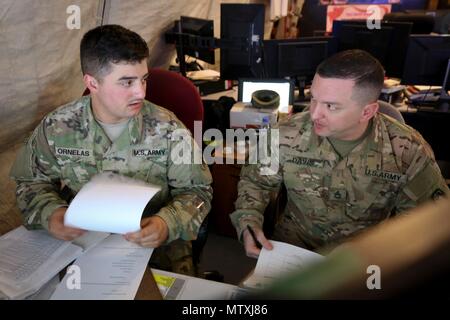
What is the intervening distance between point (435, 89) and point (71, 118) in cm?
262

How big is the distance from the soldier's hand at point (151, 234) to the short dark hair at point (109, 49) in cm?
50

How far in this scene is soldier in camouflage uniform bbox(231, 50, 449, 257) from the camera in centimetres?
120

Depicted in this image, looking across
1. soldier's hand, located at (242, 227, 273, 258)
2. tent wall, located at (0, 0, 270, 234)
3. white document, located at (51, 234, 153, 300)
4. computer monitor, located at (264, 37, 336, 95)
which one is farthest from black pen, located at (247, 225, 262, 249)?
computer monitor, located at (264, 37, 336, 95)

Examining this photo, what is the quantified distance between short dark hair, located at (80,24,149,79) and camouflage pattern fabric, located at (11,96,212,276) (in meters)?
0.17

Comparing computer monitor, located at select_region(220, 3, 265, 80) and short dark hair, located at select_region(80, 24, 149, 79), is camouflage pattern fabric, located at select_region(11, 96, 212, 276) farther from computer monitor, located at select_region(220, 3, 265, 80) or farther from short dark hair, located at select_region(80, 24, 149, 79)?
computer monitor, located at select_region(220, 3, 265, 80)

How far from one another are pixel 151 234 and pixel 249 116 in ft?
3.52

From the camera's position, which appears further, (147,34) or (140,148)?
(147,34)

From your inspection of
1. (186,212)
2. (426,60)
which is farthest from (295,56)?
(186,212)

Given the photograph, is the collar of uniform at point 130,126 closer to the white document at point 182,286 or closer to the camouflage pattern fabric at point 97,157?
the camouflage pattern fabric at point 97,157

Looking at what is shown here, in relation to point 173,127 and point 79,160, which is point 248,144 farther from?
point 79,160

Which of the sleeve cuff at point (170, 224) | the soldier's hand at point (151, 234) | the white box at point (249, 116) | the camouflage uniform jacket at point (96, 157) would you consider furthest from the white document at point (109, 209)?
the white box at point (249, 116)

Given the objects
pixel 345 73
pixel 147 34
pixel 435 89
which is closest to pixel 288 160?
pixel 345 73

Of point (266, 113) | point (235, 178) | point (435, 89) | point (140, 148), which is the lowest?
point (235, 178)

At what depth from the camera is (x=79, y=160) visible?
1.32m
